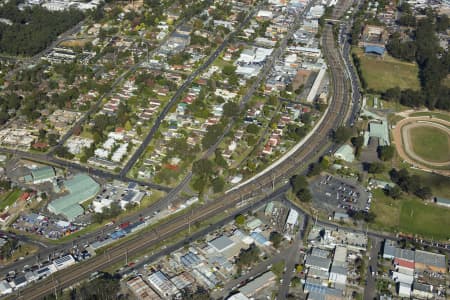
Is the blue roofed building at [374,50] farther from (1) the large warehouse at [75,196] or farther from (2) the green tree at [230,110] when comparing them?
(1) the large warehouse at [75,196]

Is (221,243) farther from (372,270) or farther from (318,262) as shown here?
(372,270)

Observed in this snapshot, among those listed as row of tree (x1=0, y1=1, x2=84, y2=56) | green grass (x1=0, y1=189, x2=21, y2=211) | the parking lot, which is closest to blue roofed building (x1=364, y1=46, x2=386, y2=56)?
the parking lot

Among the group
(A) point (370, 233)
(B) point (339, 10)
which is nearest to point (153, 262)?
(A) point (370, 233)

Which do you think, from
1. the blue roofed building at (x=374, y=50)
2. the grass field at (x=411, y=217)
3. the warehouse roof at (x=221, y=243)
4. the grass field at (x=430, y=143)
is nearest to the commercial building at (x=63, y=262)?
the warehouse roof at (x=221, y=243)

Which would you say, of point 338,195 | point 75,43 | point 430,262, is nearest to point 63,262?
point 338,195

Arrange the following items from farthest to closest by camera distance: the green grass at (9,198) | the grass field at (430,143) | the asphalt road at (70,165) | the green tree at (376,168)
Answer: the grass field at (430,143), the green tree at (376,168), the asphalt road at (70,165), the green grass at (9,198)
